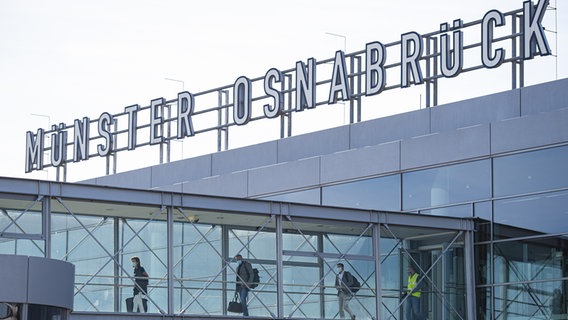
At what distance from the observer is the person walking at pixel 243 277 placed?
31.8 m

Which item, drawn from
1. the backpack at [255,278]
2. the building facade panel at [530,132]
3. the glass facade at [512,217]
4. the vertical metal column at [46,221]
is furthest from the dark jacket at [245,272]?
the building facade panel at [530,132]

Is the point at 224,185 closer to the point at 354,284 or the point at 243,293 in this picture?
the point at 354,284

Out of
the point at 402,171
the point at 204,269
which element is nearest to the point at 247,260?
the point at 204,269

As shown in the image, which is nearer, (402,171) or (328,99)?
(402,171)

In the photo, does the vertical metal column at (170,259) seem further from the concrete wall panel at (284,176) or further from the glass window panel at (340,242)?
the concrete wall panel at (284,176)

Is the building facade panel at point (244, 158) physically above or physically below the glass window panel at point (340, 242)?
above

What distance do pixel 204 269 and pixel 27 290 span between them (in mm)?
12178

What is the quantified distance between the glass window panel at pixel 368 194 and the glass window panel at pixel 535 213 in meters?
3.81

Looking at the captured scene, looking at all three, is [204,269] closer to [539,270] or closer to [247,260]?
[247,260]

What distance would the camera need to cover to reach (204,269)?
32.5 metres

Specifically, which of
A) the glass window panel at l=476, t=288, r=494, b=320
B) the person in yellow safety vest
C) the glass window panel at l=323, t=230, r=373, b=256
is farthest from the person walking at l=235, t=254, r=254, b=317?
the glass window panel at l=476, t=288, r=494, b=320

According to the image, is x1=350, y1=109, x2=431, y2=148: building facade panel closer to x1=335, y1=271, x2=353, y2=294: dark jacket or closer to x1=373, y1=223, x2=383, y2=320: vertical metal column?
x1=373, y1=223, x2=383, y2=320: vertical metal column

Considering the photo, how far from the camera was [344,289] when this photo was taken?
1337 inches

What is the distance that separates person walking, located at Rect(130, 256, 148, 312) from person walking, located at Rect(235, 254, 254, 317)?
8.07 feet
